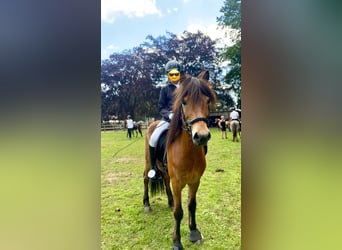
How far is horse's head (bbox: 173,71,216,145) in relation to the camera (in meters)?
1.18

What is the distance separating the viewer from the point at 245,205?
1.10m

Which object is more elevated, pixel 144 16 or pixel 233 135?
pixel 144 16

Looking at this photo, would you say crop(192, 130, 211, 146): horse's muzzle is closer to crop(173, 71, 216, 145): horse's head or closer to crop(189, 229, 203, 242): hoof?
crop(173, 71, 216, 145): horse's head

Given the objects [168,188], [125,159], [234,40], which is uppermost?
[234,40]

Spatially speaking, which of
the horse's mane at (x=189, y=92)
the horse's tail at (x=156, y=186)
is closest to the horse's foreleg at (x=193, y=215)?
the horse's tail at (x=156, y=186)

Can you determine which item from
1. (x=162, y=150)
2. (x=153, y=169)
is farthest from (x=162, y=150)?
(x=153, y=169)

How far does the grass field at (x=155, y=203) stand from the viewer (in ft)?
3.82

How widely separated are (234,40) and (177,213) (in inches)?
32.8

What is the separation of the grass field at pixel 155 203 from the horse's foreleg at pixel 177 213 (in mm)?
19

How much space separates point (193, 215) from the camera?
3.97ft

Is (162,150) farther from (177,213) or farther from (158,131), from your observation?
(177,213)
